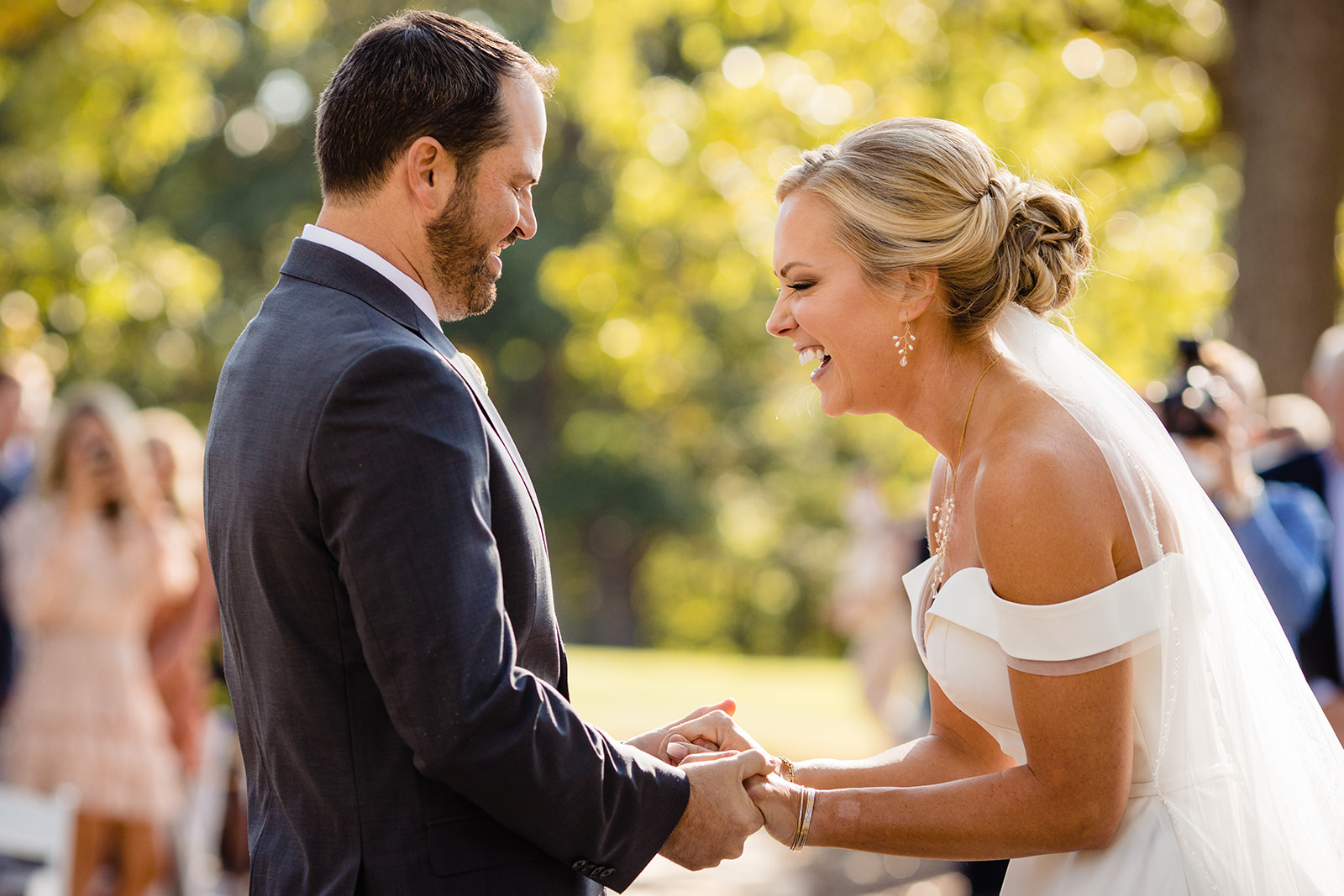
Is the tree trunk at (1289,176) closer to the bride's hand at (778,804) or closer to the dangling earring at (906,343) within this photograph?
the dangling earring at (906,343)

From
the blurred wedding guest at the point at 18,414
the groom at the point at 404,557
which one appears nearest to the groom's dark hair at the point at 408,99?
the groom at the point at 404,557

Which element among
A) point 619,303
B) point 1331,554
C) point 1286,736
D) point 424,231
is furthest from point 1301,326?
point 424,231

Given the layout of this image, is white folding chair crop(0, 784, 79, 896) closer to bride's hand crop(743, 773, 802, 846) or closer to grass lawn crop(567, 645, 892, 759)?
bride's hand crop(743, 773, 802, 846)

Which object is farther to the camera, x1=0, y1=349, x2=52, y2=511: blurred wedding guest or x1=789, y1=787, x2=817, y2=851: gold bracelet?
x1=0, y1=349, x2=52, y2=511: blurred wedding guest

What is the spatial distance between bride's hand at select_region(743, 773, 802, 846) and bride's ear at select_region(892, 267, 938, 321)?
3.34 feet

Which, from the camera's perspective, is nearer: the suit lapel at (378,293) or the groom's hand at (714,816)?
the suit lapel at (378,293)

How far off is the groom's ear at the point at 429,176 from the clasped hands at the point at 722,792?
119 cm

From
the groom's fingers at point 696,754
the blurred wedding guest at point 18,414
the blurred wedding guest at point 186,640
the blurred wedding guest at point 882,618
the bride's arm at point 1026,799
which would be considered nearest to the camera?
the bride's arm at point 1026,799

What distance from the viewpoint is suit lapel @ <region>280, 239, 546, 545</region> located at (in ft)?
7.23

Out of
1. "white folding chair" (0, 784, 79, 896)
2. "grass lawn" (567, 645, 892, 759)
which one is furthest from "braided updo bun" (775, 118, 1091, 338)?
"grass lawn" (567, 645, 892, 759)

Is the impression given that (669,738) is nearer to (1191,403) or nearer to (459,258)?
(459,258)

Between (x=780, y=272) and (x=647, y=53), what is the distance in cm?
2219

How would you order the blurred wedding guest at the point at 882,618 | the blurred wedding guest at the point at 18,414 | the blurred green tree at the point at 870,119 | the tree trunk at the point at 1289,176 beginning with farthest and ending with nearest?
the blurred wedding guest at the point at 882,618 → the blurred green tree at the point at 870,119 → the tree trunk at the point at 1289,176 → the blurred wedding guest at the point at 18,414

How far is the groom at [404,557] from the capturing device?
6.57 ft
